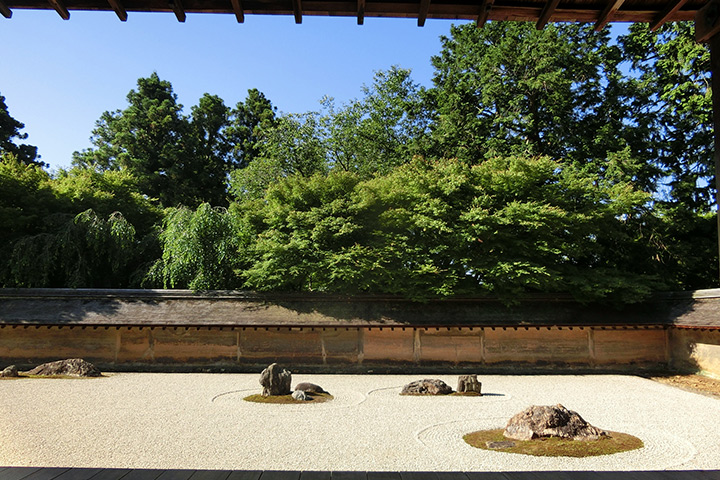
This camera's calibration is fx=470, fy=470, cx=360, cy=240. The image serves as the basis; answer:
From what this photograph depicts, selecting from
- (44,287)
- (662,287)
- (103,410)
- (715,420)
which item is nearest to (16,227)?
(44,287)

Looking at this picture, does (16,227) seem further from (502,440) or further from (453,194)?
(502,440)

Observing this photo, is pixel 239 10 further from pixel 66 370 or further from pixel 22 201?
pixel 22 201

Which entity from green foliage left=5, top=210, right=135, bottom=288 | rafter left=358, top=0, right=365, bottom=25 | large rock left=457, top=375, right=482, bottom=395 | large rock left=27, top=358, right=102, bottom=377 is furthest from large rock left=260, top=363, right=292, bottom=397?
green foliage left=5, top=210, right=135, bottom=288

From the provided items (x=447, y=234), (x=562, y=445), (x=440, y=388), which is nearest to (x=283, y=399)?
(x=440, y=388)

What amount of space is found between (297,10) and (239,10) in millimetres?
370

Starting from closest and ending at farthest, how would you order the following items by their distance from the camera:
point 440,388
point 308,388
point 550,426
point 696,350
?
point 550,426, point 308,388, point 440,388, point 696,350

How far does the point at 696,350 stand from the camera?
14164mm

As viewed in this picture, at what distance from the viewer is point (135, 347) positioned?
49.4ft

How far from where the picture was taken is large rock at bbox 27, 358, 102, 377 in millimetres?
13094

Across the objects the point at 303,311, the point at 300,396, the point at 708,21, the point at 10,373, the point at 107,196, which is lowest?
the point at 10,373

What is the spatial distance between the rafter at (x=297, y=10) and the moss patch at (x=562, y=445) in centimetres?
580

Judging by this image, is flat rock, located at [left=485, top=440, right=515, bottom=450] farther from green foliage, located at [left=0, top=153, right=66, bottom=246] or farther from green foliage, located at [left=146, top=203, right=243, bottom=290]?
green foliage, located at [left=0, top=153, right=66, bottom=246]

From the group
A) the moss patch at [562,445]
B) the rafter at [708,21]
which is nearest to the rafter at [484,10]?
the rafter at [708,21]

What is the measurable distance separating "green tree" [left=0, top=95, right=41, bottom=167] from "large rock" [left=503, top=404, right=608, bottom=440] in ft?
108
